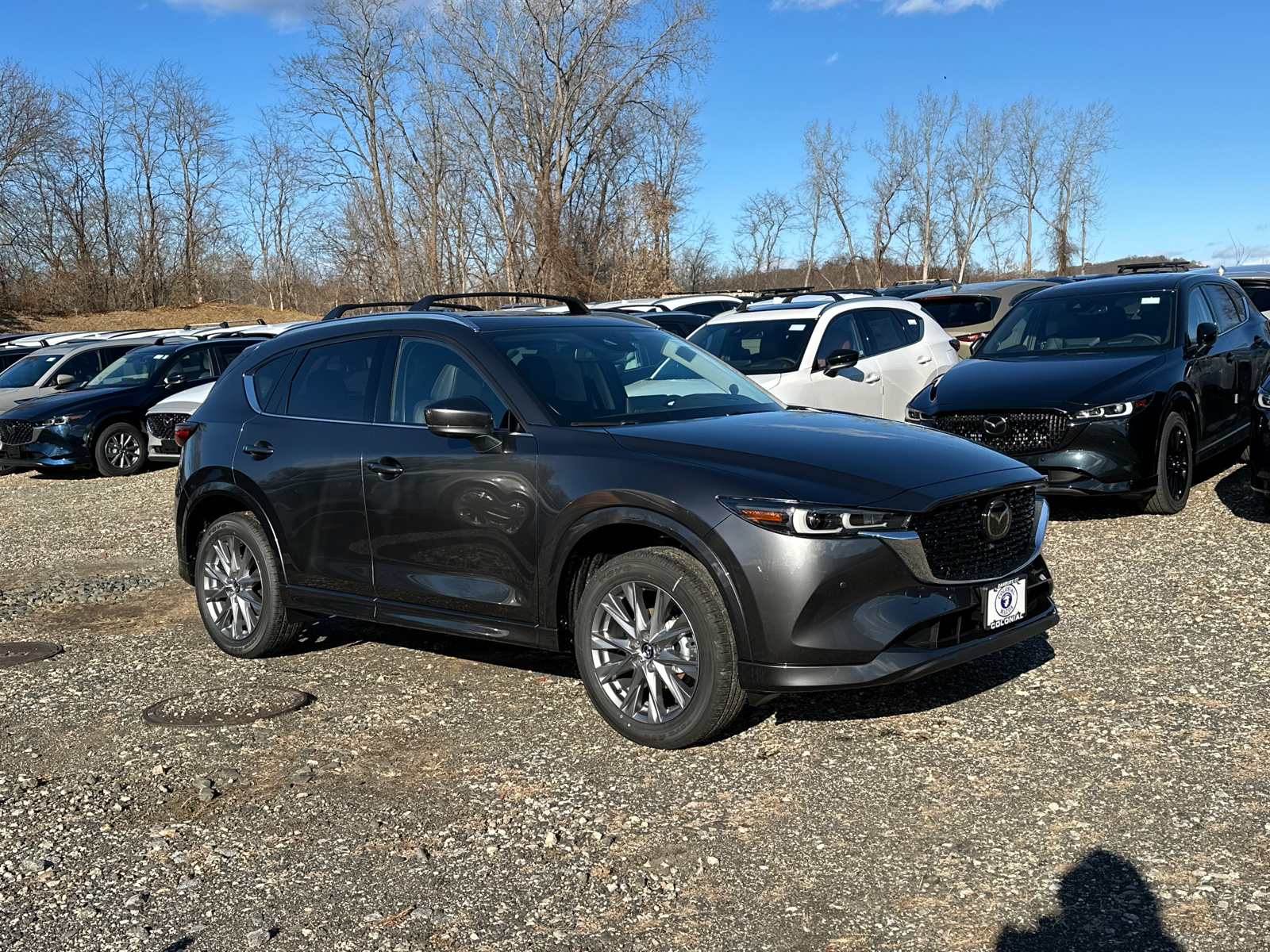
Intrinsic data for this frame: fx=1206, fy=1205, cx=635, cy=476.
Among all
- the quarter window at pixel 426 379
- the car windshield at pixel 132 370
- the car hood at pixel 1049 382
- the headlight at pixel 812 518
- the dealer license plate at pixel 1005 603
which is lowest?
the dealer license plate at pixel 1005 603

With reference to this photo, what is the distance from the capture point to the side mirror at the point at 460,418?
509 centimetres

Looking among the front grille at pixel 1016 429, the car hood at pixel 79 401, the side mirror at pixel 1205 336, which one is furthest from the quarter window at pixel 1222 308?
the car hood at pixel 79 401

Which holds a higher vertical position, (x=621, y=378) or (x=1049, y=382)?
(x=621, y=378)

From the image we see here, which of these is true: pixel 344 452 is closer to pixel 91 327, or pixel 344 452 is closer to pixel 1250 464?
pixel 1250 464

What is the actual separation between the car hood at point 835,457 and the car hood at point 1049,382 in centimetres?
379

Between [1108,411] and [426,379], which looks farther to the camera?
[1108,411]

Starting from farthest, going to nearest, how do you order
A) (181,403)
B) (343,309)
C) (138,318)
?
(138,318) → (181,403) → (343,309)

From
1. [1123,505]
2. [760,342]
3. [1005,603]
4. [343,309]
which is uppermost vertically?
[343,309]

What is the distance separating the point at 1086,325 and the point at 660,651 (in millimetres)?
6716

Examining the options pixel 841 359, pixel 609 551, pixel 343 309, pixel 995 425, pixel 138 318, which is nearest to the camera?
pixel 609 551

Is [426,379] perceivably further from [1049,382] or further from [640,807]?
[1049,382]

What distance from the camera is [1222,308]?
10539mm

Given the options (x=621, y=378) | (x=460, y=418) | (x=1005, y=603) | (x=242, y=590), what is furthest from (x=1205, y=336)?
(x=242, y=590)

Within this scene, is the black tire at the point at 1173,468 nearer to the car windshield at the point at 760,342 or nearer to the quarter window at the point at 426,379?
the car windshield at the point at 760,342
